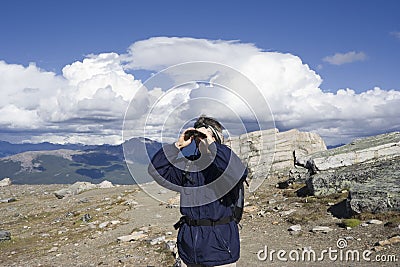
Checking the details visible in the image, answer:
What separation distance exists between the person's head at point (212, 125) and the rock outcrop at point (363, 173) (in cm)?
1153

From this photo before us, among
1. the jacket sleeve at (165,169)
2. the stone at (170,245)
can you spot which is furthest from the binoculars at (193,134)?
the stone at (170,245)

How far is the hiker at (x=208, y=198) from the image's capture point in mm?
4598

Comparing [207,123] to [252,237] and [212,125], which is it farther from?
[252,237]

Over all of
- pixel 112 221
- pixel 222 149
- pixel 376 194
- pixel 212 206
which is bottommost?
pixel 112 221

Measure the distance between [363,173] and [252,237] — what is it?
7184 millimetres

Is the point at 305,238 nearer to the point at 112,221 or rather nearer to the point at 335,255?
the point at 335,255

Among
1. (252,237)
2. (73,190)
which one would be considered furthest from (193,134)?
(73,190)

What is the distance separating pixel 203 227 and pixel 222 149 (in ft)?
3.46

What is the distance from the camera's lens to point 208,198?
479 centimetres

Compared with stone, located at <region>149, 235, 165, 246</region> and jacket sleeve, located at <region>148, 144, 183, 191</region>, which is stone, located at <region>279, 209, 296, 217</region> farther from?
jacket sleeve, located at <region>148, 144, 183, 191</region>

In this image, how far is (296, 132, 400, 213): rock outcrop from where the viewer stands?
566 inches

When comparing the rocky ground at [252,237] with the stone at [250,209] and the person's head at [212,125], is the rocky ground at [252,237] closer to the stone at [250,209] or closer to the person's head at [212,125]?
the stone at [250,209]

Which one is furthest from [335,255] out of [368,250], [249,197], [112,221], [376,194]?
[112,221]

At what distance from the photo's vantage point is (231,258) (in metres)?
4.87
